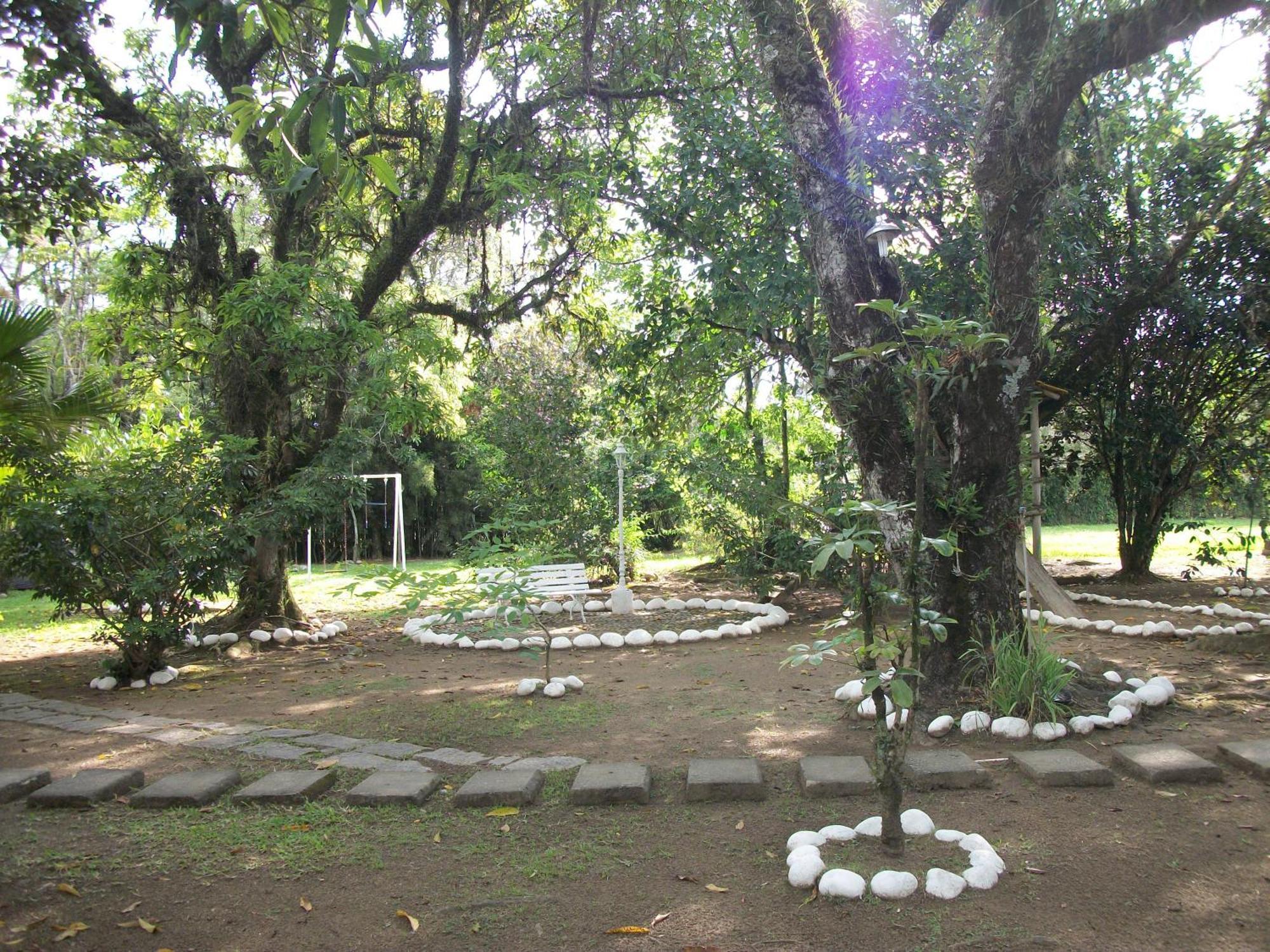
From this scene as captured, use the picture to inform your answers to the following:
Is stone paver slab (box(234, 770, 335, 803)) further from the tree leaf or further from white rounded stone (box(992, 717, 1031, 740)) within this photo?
white rounded stone (box(992, 717, 1031, 740))

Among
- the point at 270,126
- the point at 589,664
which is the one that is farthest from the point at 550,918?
the point at 589,664

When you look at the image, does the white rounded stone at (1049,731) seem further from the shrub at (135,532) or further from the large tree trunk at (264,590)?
the large tree trunk at (264,590)

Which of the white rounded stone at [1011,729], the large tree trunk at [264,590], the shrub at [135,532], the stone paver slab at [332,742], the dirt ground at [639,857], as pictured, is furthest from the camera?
the large tree trunk at [264,590]

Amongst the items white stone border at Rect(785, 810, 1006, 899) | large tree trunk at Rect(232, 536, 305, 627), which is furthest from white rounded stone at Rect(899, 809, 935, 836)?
large tree trunk at Rect(232, 536, 305, 627)

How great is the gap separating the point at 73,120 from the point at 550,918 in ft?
26.8

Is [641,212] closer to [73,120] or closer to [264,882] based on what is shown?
[73,120]

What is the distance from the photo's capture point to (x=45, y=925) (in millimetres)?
2428

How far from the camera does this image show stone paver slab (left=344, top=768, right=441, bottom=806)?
3354mm

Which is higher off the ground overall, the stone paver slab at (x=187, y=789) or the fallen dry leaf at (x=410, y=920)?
the stone paver slab at (x=187, y=789)

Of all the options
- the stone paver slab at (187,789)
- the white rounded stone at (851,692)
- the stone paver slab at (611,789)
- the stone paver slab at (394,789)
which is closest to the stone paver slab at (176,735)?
the stone paver slab at (187,789)

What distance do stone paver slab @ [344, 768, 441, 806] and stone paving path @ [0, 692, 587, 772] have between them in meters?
0.17

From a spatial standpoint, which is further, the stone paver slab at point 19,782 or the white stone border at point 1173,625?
the white stone border at point 1173,625

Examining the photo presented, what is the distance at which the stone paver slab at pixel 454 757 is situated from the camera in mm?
3904

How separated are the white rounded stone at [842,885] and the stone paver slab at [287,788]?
210cm
